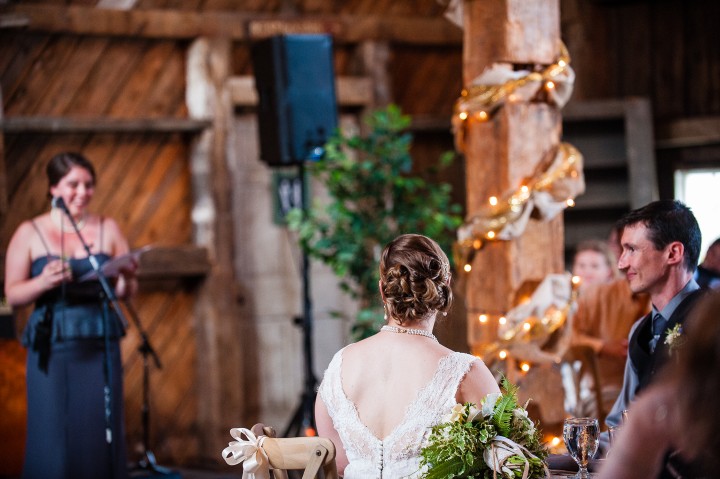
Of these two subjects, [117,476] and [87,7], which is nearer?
[117,476]

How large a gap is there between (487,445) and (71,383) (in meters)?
2.86

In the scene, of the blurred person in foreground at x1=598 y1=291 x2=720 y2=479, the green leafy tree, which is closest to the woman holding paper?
the green leafy tree

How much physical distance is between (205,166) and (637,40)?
309 cm

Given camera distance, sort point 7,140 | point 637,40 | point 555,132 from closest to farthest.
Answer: point 555,132 < point 7,140 < point 637,40

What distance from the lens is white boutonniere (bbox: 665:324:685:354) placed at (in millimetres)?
3047

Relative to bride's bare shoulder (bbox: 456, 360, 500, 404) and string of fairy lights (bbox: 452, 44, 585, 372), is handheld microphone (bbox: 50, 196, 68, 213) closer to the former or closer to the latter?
string of fairy lights (bbox: 452, 44, 585, 372)

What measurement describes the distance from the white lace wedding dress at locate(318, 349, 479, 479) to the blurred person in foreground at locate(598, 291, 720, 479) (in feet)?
3.61

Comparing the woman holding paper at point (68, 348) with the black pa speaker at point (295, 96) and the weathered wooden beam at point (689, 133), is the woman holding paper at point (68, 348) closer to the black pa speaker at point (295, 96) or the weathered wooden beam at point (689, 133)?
the black pa speaker at point (295, 96)

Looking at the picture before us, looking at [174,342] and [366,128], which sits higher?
[366,128]

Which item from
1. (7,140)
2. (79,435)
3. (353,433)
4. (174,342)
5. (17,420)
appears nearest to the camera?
(353,433)

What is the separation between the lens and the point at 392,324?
9.58 ft

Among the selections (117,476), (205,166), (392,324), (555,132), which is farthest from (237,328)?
(392,324)

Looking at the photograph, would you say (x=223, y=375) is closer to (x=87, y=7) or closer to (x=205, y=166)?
(x=205, y=166)

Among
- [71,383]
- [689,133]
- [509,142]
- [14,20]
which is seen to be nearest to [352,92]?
[14,20]
